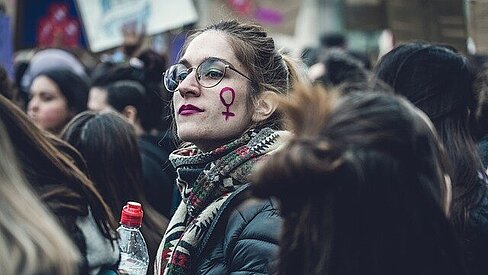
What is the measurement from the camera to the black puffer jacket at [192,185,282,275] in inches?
119

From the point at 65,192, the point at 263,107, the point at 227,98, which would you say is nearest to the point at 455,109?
the point at 263,107

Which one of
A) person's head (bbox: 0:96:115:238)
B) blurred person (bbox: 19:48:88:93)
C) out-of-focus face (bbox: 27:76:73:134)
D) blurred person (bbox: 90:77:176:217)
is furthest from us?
blurred person (bbox: 19:48:88:93)

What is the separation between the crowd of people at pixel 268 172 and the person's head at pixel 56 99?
36 centimetres

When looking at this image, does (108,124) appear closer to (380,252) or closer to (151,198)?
(151,198)

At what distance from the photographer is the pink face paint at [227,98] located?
3516 millimetres

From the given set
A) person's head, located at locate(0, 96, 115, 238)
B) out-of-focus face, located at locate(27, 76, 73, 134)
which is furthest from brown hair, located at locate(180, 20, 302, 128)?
out-of-focus face, located at locate(27, 76, 73, 134)

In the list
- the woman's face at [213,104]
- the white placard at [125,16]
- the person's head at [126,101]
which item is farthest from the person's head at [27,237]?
the white placard at [125,16]

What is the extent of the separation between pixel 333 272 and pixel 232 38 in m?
1.69

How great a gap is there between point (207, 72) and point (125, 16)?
5.02m

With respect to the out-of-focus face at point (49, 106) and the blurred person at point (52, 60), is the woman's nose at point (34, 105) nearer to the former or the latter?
the out-of-focus face at point (49, 106)

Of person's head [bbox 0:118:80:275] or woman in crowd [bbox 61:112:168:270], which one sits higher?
person's head [bbox 0:118:80:275]

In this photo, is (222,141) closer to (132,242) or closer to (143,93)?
(132,242)

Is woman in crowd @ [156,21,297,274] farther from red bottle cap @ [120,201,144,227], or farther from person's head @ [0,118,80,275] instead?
person's head @ [0,118,80,275]

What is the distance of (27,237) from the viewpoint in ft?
7.09
